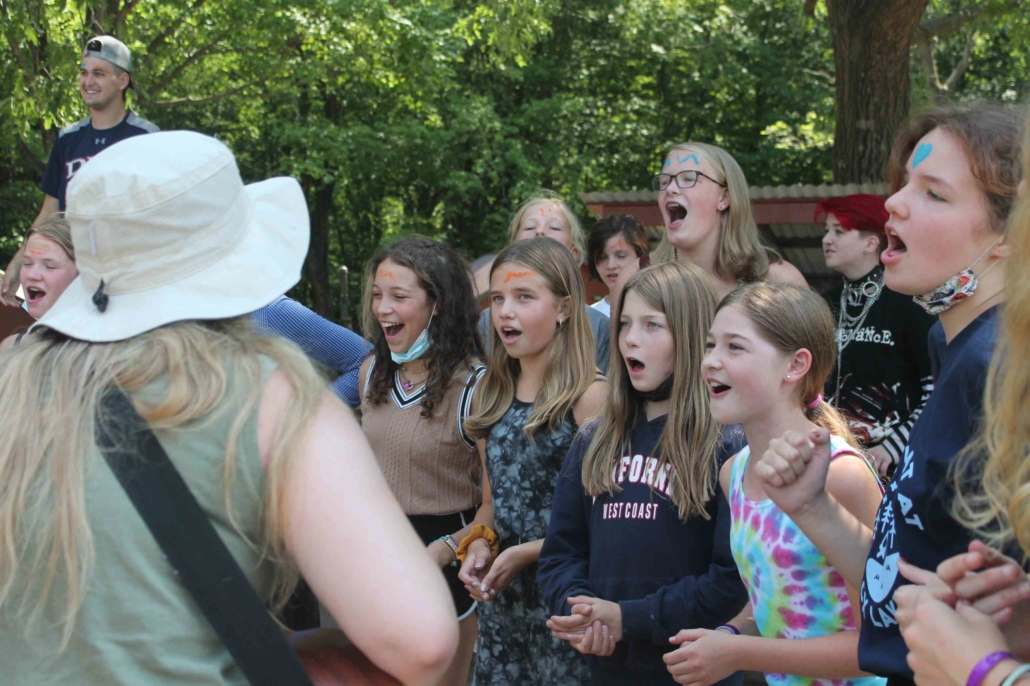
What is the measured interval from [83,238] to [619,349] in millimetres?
1927

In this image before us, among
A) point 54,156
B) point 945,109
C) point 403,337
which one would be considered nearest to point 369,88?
point 54,156

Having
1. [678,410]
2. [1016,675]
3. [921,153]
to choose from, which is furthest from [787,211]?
[1016,675]

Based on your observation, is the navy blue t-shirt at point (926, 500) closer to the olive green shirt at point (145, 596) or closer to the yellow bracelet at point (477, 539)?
the olive green shirt at point (145, 596)

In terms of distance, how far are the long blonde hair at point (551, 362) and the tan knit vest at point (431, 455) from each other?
14 centimetres

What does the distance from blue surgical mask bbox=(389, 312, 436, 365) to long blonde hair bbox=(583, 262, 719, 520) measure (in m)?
0.99

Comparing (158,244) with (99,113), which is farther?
(99,113)

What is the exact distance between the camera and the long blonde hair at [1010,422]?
1395 mm

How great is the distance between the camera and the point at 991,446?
1.44m

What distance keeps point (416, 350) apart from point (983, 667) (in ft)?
9.34

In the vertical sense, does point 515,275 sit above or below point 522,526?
above

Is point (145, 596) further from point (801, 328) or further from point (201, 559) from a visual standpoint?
point (801, 328)

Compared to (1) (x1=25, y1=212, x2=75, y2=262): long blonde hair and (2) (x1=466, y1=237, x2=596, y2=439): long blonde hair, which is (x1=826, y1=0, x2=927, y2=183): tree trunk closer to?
(2) (x1=466, y1=237, x2=596, y2=439): long blonde hair

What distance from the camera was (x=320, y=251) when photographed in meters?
20.7

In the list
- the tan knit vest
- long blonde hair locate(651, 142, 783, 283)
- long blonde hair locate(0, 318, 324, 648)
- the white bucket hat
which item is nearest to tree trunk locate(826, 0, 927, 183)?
long blonde hair locate(651, 142, 783, 283)
